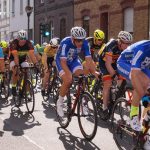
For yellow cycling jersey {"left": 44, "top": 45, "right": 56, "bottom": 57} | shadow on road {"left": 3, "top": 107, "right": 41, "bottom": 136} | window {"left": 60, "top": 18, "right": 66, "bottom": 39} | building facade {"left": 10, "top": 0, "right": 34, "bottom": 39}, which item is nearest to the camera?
shadow on road {"left": 3, "top": 107, "right": 41, "bottom": 136}

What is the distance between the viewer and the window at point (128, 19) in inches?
904

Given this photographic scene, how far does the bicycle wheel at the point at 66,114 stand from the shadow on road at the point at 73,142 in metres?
0.28

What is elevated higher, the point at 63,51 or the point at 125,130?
the point at 63,51

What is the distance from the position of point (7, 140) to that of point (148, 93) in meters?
2.85

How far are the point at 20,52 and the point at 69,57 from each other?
10.1ft

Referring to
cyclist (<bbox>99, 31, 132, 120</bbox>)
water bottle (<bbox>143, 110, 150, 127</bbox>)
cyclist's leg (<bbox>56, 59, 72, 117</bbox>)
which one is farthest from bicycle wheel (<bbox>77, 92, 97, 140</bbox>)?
water bottle (<bbox>143, 110, 150, 127</bbox>)

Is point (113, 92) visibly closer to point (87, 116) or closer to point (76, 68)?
point (76, 68)

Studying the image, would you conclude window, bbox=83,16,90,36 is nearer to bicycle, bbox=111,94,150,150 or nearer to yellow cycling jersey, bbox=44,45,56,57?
yellow cycling jersey, bbox=44,45,56,57

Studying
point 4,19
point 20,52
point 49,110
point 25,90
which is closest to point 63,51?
point 25,90

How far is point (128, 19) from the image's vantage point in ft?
76.3

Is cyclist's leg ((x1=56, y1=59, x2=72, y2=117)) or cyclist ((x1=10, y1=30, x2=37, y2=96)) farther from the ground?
cyclist ((x1=10, y1=30, x2=37, y2=96))

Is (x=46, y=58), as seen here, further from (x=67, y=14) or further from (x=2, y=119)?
(x=67, y=14)

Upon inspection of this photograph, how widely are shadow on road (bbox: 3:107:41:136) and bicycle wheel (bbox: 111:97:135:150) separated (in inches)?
77.9

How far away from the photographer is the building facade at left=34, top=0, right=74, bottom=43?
31.1 m
